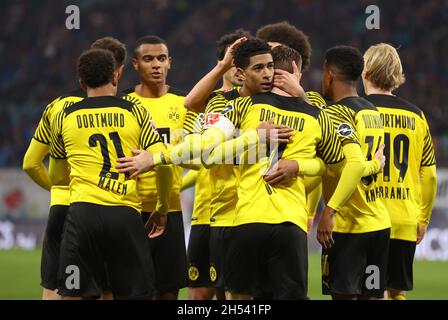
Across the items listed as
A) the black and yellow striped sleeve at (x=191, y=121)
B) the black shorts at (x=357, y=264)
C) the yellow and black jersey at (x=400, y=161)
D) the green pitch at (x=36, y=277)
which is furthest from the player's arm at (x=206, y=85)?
the green pitch at (x=36, y=277)

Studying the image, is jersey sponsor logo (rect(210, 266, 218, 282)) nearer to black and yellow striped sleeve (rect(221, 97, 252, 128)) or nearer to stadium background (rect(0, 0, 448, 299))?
black and yellow striped sleeve (rect(221, 97, 252, 128))

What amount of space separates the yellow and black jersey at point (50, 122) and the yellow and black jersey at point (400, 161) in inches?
86.5

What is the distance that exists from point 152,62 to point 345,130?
1.86m

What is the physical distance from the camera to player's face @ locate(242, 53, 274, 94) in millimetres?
5875

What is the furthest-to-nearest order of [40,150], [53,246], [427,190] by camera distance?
1. [427,190]
2. [53,246]
3. [40,150]

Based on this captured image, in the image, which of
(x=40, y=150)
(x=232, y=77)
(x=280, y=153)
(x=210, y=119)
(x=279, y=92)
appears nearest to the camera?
(x=280, y=153)

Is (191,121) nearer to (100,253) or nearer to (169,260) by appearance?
(169,260)

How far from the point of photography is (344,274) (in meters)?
6.41

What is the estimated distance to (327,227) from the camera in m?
6.24

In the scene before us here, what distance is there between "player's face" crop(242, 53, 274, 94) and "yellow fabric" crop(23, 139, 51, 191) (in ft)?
6.09

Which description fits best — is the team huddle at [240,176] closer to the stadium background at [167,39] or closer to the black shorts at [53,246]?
the black shorts at [53,246]

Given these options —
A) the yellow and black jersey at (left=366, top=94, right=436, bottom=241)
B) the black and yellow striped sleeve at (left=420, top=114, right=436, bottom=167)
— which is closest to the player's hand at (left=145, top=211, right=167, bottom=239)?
the yellow and black jersey at (left=366, top=94, right=436, bottom=241)

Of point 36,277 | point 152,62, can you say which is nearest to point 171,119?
point 152,62

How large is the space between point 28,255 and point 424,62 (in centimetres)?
957
